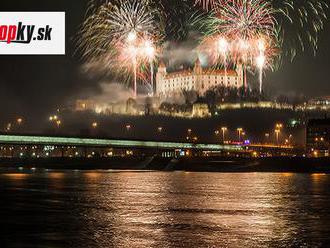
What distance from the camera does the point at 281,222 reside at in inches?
1294

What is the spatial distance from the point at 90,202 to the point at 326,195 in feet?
68.2

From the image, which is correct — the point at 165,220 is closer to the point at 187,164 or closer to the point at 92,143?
the point at 187,164

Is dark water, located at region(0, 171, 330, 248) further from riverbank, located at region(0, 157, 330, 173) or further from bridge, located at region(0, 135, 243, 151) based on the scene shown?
bridge, located at region(0, 135, 243, 151)

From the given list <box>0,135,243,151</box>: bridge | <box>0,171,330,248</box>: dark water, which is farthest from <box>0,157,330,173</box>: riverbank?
<box>0,171,330,248</box>: dark water

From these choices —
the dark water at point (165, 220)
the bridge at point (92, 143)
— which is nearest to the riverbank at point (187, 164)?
the bridge at point (92, 143)

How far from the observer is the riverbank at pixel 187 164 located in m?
129

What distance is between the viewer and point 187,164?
488 feet

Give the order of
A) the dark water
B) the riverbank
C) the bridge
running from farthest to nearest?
the bridge < the riverbank < the dark water

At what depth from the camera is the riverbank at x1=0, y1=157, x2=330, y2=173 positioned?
423 ft

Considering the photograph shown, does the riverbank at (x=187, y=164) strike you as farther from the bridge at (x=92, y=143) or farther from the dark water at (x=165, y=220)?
the dark water at (x=165, y=220)

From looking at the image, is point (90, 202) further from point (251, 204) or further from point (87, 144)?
point (87, 144)

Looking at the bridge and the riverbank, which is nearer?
the riverbank

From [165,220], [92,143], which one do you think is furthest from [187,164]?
[165,220]

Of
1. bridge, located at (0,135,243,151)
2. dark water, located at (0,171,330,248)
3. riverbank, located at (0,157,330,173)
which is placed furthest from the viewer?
bridge, located at (0,135,243,151)
